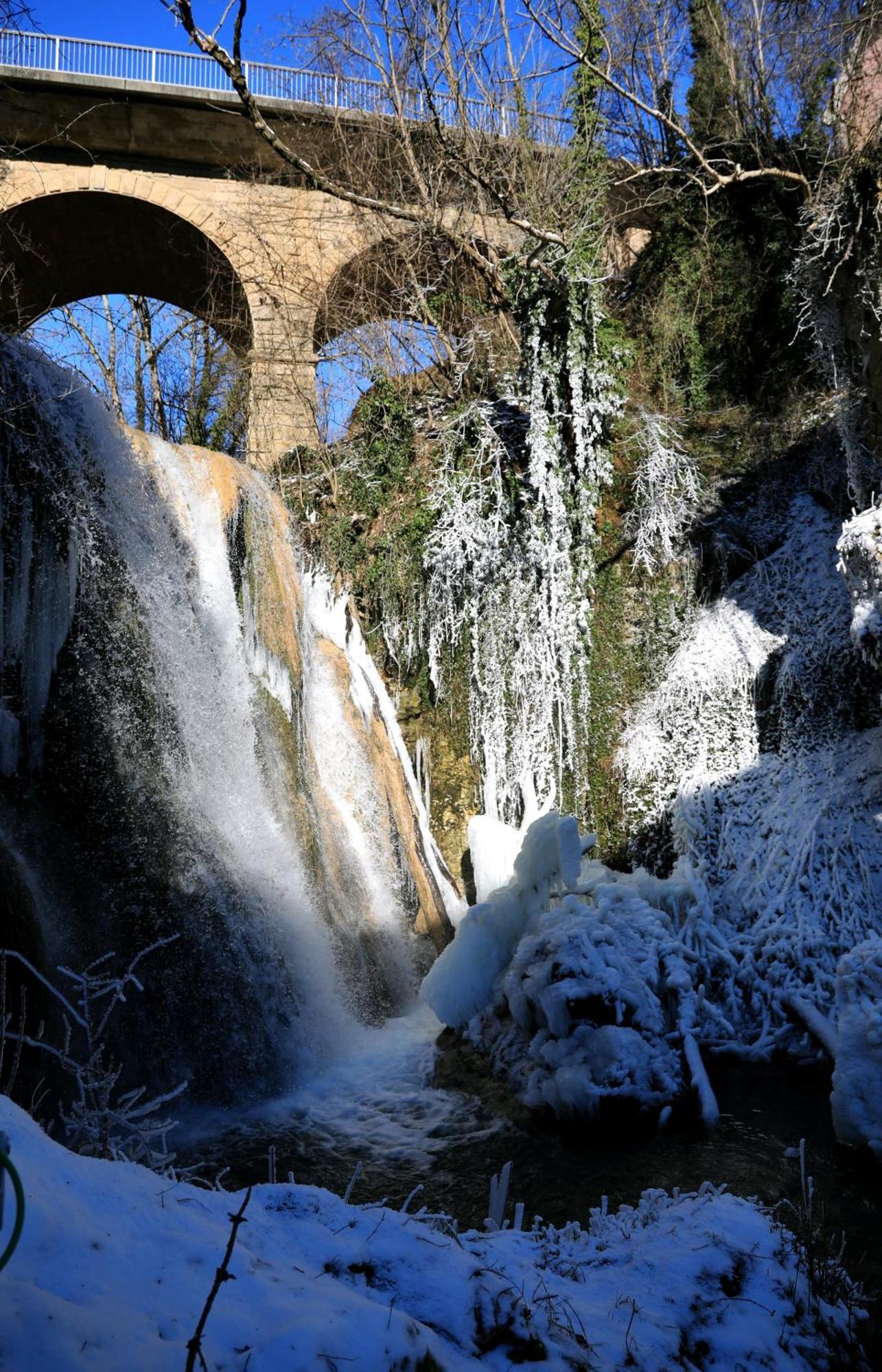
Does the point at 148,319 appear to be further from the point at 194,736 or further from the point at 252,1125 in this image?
the point at 252,1125

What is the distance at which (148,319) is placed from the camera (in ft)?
54.7

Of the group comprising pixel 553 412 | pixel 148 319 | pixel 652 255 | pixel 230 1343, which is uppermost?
pixel 148 319

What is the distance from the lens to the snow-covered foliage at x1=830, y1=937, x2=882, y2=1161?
15.0 feet

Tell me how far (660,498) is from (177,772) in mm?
5993

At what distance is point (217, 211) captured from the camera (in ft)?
43.3

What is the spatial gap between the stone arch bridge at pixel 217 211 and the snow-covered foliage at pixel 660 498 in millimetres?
3955

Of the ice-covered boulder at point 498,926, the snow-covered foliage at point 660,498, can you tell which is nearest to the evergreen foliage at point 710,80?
the snow-covered foliage at point 660,498

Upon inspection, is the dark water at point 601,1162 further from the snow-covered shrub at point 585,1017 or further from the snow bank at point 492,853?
the snow bank at point 492,853

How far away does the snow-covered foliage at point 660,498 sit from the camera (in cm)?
1012

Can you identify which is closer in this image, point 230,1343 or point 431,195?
point 230,1343

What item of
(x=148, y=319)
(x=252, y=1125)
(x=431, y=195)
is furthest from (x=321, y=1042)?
(x=148, y=319)

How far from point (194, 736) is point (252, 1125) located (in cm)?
261

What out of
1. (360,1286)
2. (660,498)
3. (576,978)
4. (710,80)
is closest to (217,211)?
(710,80)

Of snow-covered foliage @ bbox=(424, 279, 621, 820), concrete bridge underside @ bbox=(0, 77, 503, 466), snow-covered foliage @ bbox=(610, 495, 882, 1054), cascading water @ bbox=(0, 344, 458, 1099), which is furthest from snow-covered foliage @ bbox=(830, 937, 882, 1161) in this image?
→ concrete bridge underside @ bbox=(0, 77, 503, 466)
